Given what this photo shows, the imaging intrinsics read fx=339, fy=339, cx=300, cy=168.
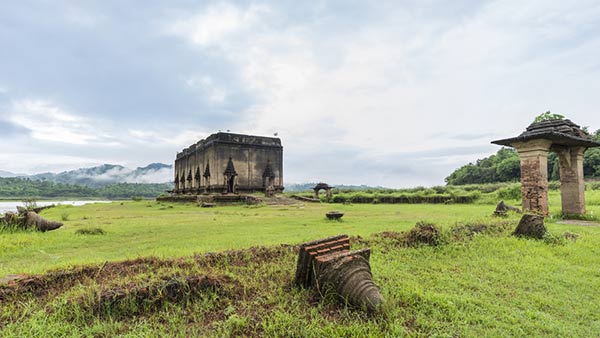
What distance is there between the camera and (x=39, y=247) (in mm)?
6199

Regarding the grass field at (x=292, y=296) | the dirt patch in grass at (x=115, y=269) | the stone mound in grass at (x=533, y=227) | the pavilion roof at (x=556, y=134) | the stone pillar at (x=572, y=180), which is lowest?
the grass field at (x=292, y=296)

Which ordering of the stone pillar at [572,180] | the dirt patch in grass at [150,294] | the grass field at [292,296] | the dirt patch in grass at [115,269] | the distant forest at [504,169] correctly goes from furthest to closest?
the distant forest at [504,169] < the stone pillar at [572,180] < the dirt patch in grass at [115,269] < the dirt patch in grass at [150,294] < the grass field at [292,296]

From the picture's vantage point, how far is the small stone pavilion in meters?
9.77

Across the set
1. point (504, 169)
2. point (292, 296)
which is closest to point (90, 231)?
point (292, 296)

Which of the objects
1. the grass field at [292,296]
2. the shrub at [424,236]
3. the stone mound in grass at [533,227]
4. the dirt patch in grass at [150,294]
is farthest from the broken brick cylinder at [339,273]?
the stone mound in grass at [533,227]

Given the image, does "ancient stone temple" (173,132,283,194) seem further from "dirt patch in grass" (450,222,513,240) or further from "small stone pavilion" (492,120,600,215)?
"dirt patch in grass" (450,222,513,240)

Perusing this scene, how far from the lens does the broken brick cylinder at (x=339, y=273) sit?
Result: 3467 millimetres

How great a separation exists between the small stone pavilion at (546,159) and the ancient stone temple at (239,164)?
2056 centimetres

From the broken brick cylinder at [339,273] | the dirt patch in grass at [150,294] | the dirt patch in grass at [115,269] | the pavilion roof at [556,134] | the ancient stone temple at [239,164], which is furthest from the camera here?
the ancient stone temple at [239,164]

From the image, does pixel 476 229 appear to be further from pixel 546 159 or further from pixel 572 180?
pixel 572 180

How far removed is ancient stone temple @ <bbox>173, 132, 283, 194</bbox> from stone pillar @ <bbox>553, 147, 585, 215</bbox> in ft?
→ 68.2

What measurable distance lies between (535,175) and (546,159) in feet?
2.12

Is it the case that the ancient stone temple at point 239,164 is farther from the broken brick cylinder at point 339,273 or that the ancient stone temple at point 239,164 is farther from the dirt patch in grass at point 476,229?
the broken brick cylinder at point 339,273

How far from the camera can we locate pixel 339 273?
3656 millimetres
